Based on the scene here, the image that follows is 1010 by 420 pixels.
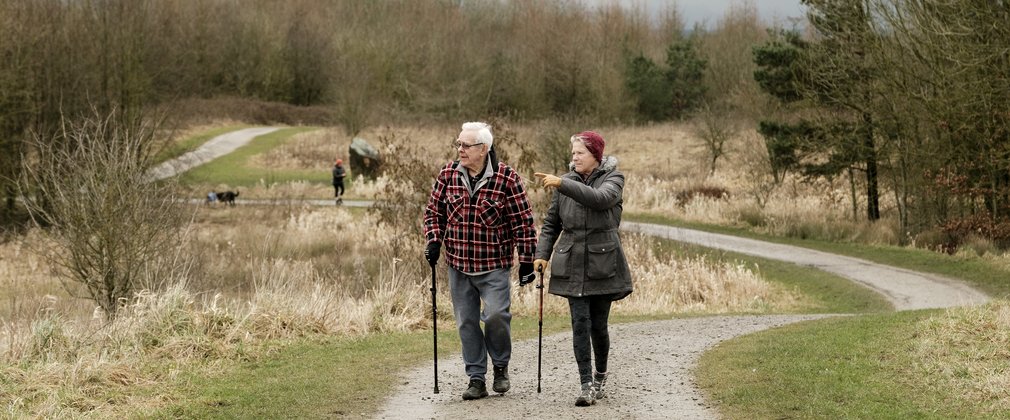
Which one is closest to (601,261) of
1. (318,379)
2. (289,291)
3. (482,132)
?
(482,132)

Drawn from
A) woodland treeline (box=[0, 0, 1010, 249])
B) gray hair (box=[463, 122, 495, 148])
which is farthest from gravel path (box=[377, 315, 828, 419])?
woodland treeline (box=[0, 0, 1010, 249])

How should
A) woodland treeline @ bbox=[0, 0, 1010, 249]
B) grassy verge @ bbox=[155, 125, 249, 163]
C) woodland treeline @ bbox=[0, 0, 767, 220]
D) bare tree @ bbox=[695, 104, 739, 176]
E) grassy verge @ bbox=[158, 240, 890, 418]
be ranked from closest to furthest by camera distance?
1. grassy verge @ bbox=[158, 240, 890, 418]
2. woodland treeline @ bbox=[0, 0, 1010, 249]
3. woodland treeline @ bbox=[0, 0, 767, 220]
4. grassy verge @ bbox=[155, 125, 249, 163]
5. bare tree @ bbox=[695, 104, 739, 176]

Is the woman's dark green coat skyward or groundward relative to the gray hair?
groundward

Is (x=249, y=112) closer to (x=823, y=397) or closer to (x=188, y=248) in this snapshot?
(x=188, y=248)

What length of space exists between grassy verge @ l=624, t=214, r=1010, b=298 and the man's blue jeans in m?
14.8

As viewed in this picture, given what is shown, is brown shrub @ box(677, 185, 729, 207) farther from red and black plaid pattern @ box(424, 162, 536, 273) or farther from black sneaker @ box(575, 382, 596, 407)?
red and black plaid pattern @ box(424, 162, 536, 273)

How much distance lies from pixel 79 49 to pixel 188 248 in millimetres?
19001

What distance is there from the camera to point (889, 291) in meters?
21.6

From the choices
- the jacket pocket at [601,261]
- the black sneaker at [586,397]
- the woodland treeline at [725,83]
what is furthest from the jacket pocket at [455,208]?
the woodland treeline at [725,83]

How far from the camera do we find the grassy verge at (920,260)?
22312mm

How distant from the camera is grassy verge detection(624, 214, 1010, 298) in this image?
2231cm

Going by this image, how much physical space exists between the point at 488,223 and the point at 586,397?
1.57m

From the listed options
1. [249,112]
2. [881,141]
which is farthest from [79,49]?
[249,112]

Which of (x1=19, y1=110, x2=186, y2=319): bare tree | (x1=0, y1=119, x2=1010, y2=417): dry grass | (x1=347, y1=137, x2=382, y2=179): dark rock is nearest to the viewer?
(x1=0, y1=119, x2=1010, y2=417): dry grass
